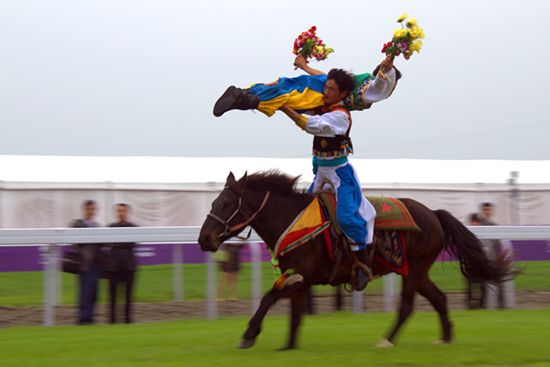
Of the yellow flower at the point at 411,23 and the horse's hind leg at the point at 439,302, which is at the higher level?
the yellow flower at the point at 411,23

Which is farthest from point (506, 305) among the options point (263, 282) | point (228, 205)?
point (228, 205)

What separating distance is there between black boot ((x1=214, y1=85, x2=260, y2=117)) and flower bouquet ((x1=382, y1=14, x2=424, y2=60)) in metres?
1.28

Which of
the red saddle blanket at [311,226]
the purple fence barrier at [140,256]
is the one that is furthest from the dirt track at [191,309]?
the red saddle blanket at [311,226]

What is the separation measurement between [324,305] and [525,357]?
5069mm

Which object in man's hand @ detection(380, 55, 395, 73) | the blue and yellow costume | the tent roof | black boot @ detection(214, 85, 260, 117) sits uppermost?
the tent roof

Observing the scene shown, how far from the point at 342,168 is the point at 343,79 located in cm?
81

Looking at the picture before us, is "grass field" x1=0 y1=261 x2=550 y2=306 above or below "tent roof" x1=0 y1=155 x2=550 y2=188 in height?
below

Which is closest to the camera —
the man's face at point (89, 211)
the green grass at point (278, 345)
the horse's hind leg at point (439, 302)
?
the green grass at point (278, 345)

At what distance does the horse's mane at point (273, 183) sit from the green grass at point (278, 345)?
145 cm

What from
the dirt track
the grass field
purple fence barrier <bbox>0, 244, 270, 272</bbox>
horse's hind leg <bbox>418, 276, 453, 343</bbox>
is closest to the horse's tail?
horse's hind leg <bbox>418, 276, 453, 343</bbox>

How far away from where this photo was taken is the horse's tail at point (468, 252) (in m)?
8.77

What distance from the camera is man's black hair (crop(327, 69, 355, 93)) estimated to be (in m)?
7.70

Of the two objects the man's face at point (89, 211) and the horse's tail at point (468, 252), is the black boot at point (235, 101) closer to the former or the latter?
the horse's tail at point (468, 252)

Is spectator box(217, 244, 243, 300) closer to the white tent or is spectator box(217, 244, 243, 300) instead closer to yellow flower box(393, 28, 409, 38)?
yellow flower box(393, 28, 409, 38)
